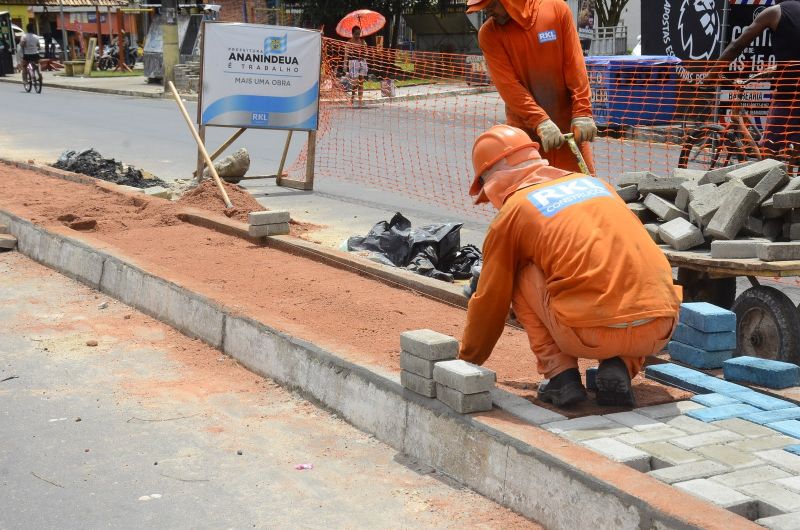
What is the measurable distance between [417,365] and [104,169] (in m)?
10.1

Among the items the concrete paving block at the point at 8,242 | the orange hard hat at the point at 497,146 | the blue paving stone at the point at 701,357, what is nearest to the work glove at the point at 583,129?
the blue paving stone at the point at 701,357

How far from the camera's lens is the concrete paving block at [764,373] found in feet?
17.0

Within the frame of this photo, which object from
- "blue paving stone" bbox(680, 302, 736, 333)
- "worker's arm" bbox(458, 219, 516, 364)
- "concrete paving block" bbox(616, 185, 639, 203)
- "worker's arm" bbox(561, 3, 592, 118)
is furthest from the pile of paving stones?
"worker's arm" bbox(458, 219, 516, 364)

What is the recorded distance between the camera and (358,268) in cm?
800

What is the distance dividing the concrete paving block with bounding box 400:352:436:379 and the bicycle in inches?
1277

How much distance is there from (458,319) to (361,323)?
24.4 inches

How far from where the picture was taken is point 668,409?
15.6 ft

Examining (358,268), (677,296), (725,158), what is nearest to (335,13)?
(725,158)

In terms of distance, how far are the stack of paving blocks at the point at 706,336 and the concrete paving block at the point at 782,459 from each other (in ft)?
4.28

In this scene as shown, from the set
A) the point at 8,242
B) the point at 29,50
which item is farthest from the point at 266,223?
the point at 29,50

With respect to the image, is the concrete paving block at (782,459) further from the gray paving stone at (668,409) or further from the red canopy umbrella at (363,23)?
the red canopy umbrella at (363,23)

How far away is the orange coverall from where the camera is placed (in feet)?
14.9

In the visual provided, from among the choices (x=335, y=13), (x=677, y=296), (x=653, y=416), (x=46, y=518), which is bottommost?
(x=46, y=518)

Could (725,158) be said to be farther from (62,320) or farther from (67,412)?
(67,412)
